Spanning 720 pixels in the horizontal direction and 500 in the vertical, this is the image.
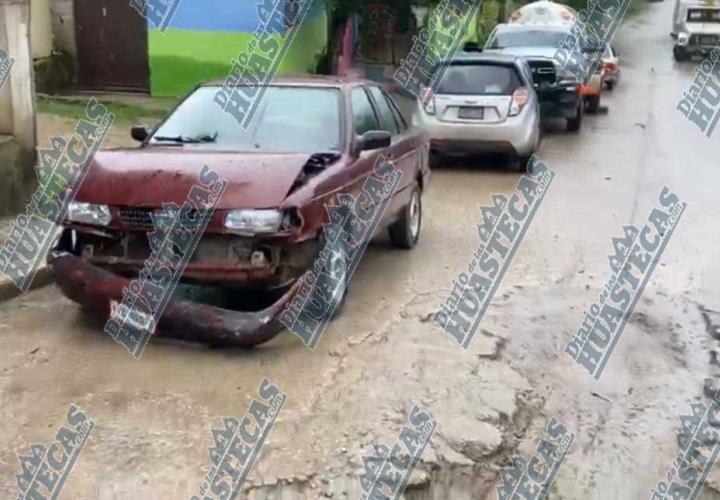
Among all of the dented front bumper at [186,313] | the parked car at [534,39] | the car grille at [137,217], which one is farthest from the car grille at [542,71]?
the car grille at [137,217]

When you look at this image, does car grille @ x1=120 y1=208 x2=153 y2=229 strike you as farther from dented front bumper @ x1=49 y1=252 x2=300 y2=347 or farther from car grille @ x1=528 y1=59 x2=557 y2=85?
car grille @ x1=528 y1=59 x2=557 y2=85

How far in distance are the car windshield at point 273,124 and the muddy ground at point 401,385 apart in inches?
49.4

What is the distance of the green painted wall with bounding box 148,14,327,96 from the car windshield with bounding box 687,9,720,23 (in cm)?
2269

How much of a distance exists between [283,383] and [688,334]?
3.00m

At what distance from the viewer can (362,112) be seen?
788cm

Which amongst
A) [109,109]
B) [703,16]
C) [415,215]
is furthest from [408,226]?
[703,16]

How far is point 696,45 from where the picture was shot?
3612 centimetres

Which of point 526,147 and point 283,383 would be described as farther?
point 526,147

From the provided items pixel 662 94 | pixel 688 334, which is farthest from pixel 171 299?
pixel 662 94

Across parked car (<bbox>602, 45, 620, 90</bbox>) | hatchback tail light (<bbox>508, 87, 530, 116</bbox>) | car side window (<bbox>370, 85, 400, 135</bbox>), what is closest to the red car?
car side window (<bbox>370, 85, 400, 135</bbox>)

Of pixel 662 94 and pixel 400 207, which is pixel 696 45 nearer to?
pixel 662 94

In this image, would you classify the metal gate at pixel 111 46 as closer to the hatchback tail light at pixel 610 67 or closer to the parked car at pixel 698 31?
the hatchback tail light at pixel 610 67

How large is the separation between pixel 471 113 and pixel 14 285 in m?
7.50

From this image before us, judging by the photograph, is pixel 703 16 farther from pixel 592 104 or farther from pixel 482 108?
pixel 482 108
